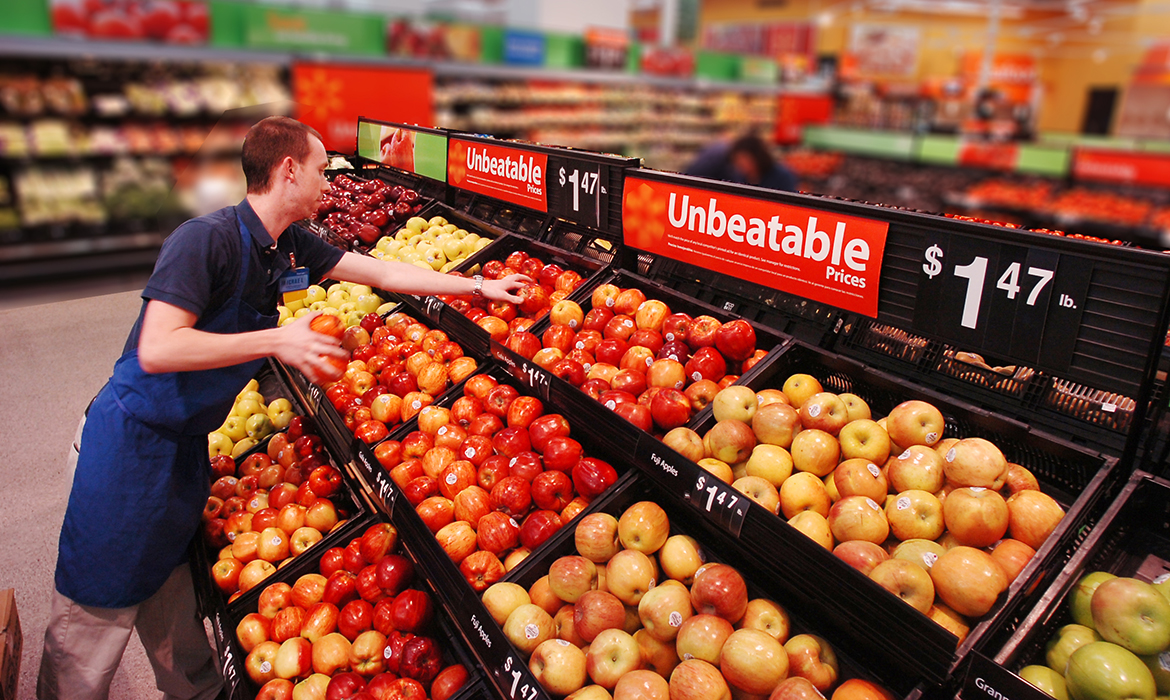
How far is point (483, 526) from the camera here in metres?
1.85

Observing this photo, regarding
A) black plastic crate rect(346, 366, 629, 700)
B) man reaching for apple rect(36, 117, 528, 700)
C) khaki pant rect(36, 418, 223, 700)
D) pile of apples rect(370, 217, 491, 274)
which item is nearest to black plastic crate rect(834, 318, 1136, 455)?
black plastic crate rect(346, 366, 629, 700)

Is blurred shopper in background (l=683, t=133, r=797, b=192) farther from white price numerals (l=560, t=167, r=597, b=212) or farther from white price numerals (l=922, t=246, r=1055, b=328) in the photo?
white price numerals (l=922, t=246, r=1055, b=328)

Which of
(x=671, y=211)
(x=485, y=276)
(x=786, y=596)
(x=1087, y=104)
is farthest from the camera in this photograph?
(x=1087, y=104)

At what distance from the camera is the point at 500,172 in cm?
313

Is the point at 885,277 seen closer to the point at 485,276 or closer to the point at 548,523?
the point at 548,523

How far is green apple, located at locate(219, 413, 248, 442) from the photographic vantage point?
299 cm

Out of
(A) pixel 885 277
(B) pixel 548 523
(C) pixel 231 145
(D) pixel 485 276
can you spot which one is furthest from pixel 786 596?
(C) pixel 231 145

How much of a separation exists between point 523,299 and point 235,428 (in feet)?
4.97

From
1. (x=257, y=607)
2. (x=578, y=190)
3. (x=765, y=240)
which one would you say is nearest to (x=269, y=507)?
(x=257, y=607)

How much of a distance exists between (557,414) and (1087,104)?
23.8m

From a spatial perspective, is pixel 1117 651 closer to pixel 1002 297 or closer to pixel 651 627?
pixel 1002 297

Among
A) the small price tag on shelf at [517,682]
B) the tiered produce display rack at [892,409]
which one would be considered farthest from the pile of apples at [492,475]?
the small price tag on shelf at [517,682]

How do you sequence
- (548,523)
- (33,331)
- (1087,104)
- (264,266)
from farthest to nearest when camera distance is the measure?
1. (1087,104)
2. (33,331)
3. (264,266)
4. (548,523)

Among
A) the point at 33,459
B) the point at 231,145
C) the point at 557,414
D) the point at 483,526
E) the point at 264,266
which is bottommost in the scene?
the point at 33,459
